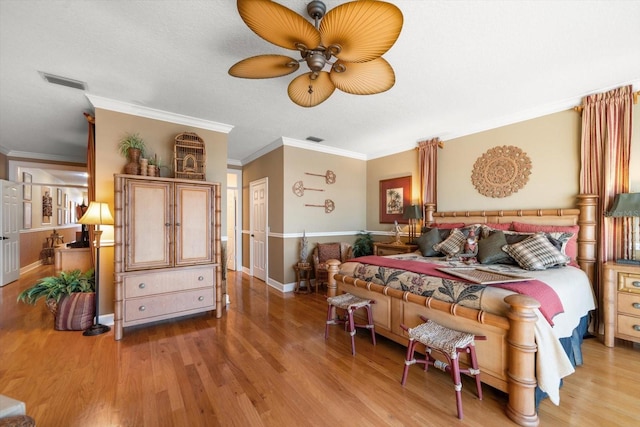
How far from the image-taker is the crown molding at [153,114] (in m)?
3.13

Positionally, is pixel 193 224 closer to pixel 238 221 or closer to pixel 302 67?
pixel 302 67

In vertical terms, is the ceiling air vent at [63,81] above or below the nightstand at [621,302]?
above

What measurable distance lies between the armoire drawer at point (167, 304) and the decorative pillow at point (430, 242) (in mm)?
2926

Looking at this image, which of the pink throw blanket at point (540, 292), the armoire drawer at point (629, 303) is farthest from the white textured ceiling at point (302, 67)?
the armoire drawer at point (629, 303)

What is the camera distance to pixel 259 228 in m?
5.56

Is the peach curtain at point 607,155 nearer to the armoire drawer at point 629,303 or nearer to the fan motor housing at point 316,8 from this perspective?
the armoire drawer at point 629,303

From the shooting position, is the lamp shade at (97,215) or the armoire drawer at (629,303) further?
the lamp shade at (97,215)

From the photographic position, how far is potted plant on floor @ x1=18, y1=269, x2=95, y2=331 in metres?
3.04

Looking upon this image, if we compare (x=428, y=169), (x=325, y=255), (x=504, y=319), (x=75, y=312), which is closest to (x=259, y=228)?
(x=325, y=255)

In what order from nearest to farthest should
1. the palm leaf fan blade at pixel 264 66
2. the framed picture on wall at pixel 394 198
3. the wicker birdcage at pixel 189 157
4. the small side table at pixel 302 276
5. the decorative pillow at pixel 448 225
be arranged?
1. the palm leaf fan blade at pixel 264 66
2. the wicker birdcage at pixel 189 157
3. the decorative pillow at pixel 448 225
4. the small side table at pixel 302 276
5. the framed picture on wall at pixel 394 198

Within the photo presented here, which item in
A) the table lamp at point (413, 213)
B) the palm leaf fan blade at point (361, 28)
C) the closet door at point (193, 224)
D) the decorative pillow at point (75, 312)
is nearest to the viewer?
the palm leaf fan blade at point (361, 28)

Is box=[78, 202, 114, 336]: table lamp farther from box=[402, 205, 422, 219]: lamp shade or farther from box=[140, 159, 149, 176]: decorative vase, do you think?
box=[402, 205, 422, 219]: lamp shade

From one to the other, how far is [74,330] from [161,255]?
4.36 feet

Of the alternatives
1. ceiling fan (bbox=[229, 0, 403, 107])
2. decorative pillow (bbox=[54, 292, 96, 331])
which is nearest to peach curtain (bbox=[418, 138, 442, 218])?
ceiling fan (bbox=[229, 0, 403, 107])
